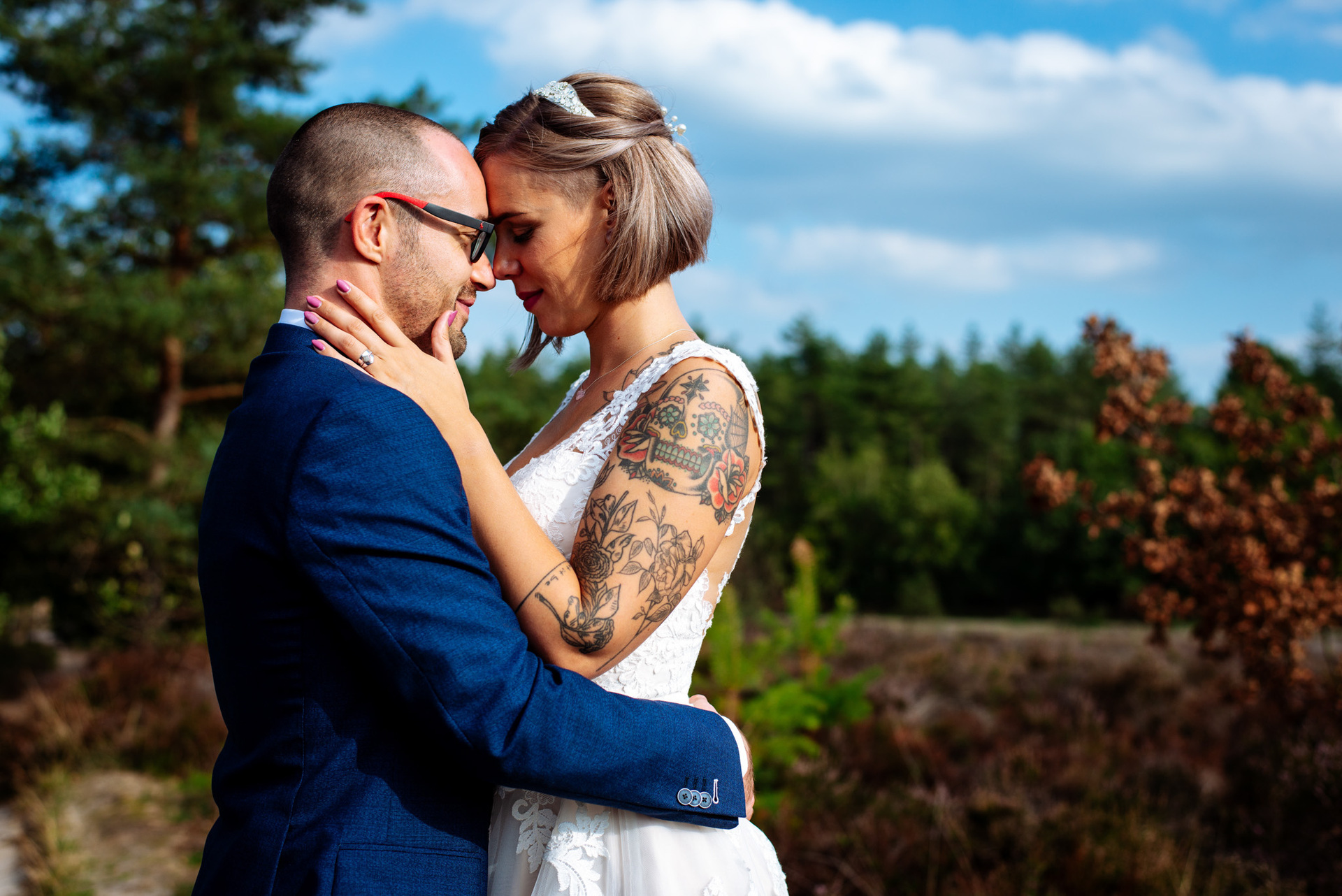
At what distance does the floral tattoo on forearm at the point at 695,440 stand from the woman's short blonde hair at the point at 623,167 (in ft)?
1.27

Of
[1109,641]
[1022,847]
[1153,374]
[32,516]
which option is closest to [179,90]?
[32,516]

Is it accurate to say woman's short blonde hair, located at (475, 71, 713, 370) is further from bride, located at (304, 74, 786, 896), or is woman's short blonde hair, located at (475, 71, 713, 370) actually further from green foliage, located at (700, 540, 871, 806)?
green foliage, located at (700, 540, 871, 806)

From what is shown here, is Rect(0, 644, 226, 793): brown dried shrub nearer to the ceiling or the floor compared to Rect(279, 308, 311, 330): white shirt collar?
nearer to the floor

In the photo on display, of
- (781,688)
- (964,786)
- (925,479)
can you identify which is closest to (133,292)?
(781,688)

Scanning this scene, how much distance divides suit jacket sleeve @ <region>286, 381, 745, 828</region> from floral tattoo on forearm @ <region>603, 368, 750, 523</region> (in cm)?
46

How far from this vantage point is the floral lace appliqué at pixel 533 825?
6.64 feet

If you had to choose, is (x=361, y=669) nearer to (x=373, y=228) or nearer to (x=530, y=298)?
(x=373, y=228)

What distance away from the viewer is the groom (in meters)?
1.59

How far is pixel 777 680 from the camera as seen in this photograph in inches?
288

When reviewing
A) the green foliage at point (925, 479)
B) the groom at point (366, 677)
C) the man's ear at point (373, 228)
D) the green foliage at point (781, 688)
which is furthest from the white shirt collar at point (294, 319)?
the green foliage at point (925, 479)

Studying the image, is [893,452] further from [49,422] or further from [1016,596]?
[49,422]

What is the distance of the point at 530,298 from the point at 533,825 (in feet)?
4.35

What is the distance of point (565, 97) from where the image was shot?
Answer: 233 cm

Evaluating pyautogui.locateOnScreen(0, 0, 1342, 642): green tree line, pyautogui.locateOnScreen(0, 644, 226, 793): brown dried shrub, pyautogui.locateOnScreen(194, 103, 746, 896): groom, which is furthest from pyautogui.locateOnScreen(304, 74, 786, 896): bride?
pyautogui.locateOnScreen(0, 0, 1342, 642): green tree line
